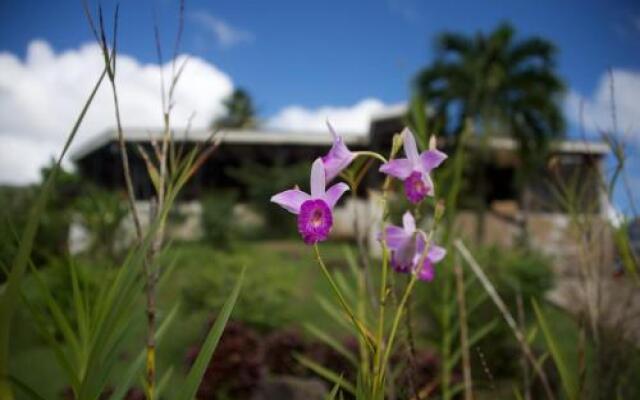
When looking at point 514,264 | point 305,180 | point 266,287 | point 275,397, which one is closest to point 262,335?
point 266,287

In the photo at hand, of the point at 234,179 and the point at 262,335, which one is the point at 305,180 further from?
the point at 262,335

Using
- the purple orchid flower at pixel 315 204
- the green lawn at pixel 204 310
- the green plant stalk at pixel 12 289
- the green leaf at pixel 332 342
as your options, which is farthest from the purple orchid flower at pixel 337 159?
the green lawn at pixel 204 310

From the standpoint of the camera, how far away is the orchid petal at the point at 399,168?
0.61m

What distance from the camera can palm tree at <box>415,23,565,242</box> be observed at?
14.6 m

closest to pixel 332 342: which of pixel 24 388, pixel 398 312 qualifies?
pixel 398 312

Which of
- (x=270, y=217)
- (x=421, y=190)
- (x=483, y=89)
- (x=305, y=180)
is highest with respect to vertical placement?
(x=483, y=89)

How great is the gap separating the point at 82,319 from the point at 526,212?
14.5m

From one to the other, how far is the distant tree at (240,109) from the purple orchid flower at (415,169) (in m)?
29.6

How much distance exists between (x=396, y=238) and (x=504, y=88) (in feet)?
51.1

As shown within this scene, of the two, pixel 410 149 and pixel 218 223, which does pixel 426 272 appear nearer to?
pixel 410 149

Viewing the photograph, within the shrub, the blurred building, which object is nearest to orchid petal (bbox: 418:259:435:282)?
the blurred building

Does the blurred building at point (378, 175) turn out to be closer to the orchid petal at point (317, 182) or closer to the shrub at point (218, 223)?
the shrub at point (218, 223)

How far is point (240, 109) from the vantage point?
3028 centimetres

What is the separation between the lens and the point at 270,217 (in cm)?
1570
